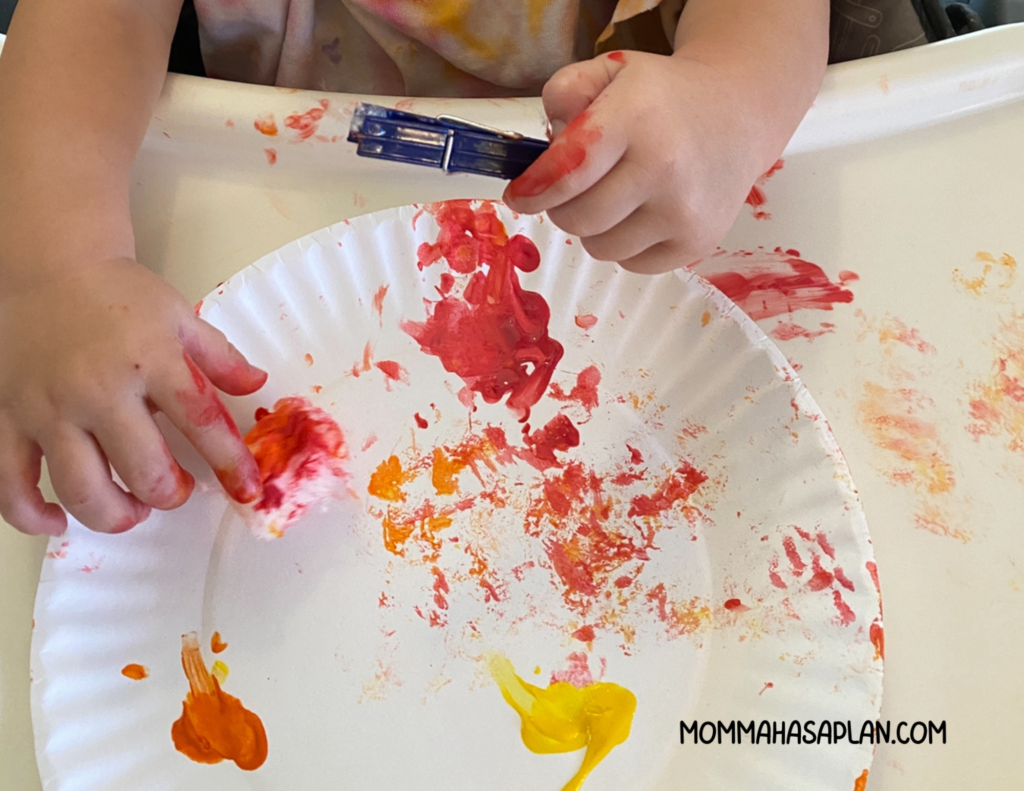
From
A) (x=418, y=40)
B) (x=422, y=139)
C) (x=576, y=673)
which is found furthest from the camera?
(x=418, y=40)

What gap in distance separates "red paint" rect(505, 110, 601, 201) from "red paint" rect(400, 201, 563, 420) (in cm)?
14

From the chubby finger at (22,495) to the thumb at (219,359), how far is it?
108 mm

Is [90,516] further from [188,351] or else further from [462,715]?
[462,715]

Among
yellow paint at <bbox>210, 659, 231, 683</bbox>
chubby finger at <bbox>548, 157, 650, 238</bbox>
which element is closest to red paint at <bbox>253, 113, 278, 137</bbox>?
chubby finger at <bbox>548, 157, 650, 238</bbox>

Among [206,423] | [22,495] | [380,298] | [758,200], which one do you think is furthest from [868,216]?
[22,495]

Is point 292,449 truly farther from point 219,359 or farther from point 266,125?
point 266,125

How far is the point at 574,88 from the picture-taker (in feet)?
1.18

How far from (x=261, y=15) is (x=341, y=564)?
43cm

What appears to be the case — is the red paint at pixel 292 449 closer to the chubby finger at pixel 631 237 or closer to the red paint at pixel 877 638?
the chubby finger at pixel 631 237

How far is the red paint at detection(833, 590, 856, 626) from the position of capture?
383 mm

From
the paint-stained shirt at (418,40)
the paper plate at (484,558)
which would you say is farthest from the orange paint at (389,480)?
the paint-stained shirt at (418,40)

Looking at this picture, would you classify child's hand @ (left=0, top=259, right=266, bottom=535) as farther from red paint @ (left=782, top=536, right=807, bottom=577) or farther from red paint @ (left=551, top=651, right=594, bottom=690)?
red paint @ (left=782, top=536, right=807, bottom=577)

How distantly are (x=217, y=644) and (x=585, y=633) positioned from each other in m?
0.21

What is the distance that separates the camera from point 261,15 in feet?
1.82
